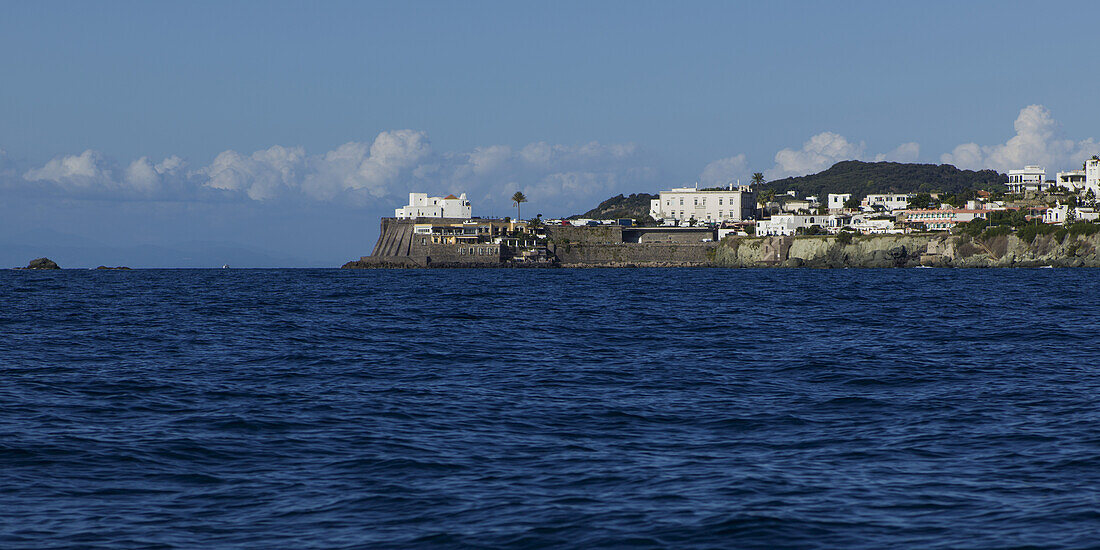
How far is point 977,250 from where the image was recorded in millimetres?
185125

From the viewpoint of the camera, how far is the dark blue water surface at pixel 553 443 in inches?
472

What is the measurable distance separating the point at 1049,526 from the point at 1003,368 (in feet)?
53.8

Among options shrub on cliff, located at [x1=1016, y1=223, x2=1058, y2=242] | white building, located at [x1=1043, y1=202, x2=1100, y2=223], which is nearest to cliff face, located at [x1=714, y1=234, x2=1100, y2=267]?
shrub on cliff, located at [x1=1016, y1=223, x2=1058, y2=242]

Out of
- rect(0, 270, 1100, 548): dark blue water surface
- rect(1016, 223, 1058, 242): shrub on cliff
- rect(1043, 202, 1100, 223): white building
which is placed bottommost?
rect(0, 270, 1100, 548): dark blue water surface

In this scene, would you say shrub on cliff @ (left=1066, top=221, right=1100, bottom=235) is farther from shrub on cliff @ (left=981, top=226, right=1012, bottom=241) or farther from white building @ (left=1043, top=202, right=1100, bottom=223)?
white building @ (left=1043, top=202, right=1100, bottom=223)

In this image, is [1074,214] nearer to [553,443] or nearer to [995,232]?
[995,232]

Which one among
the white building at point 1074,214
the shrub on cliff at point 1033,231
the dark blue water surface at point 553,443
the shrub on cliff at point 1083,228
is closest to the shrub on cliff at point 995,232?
the shrub on cliff at point 1033,231

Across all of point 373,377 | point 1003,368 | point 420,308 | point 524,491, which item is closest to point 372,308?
point 420,308

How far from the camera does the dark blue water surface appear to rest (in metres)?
12.0

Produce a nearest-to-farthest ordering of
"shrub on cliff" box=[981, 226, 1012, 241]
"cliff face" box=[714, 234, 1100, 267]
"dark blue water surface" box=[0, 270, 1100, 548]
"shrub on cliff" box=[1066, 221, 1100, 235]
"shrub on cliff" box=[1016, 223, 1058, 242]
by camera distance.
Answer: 1. "dark blue water surface" box=[0, 270, 1100, 548]
2. "cliff face" box=[714, 234, 1100, 267]
3. "shrub on cliff" box=[1066, 221, 1100, 235]
4. "shrub on cliff" box=[1016, 223, 1058, 242]
5. "shrub on cliff" box=[981, 226, 1012, 241]

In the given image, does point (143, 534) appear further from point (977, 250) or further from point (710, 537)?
point (977, 250)

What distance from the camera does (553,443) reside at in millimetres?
16891

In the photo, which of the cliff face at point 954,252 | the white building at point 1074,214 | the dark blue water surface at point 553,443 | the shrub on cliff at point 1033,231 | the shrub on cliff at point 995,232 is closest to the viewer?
the dark blue water surface at point 553,443

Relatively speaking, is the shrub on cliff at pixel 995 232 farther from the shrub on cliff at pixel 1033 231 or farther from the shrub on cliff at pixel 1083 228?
the shrub on cliff at pixel 1083 228
